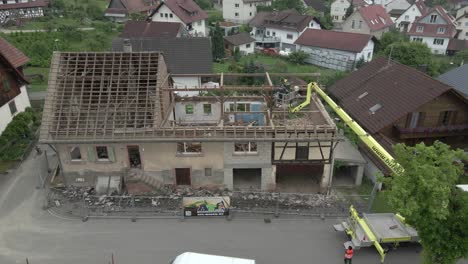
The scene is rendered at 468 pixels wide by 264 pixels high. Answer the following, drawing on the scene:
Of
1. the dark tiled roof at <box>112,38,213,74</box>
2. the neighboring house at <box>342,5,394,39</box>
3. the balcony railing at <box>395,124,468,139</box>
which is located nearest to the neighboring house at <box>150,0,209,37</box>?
the dark tiled roof at <box>112,38,213,74</box>

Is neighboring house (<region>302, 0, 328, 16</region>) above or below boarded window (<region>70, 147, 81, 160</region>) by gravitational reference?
above

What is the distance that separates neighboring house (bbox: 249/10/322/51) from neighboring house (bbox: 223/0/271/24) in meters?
14.9

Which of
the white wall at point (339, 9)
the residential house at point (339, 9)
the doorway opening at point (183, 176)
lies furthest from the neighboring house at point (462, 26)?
the doorway opening at point (183, 176)

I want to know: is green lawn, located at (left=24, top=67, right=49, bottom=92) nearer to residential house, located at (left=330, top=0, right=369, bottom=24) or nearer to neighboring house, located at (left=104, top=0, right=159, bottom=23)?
neighboring house, located at (left=104, top=0, right=159, bottom=23)

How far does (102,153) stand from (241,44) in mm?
46456

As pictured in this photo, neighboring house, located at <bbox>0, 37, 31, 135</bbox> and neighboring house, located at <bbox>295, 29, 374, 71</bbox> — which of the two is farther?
neighboring house, located at <bbox>295, 29, 374, 71</bbox>

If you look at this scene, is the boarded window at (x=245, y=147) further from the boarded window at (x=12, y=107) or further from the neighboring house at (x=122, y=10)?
the neighboring house at (x=122, y=10)

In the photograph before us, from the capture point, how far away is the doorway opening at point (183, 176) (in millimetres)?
27408

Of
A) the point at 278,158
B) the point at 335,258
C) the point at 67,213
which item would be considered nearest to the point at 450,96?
the point at 278,158

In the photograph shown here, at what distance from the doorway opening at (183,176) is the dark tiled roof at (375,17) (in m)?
63.5

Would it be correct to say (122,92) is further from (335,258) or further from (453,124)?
(453,124)

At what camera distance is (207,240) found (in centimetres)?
2291

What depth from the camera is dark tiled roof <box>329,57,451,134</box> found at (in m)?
29.8

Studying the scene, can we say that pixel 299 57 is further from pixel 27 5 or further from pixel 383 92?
pixel 27 5
